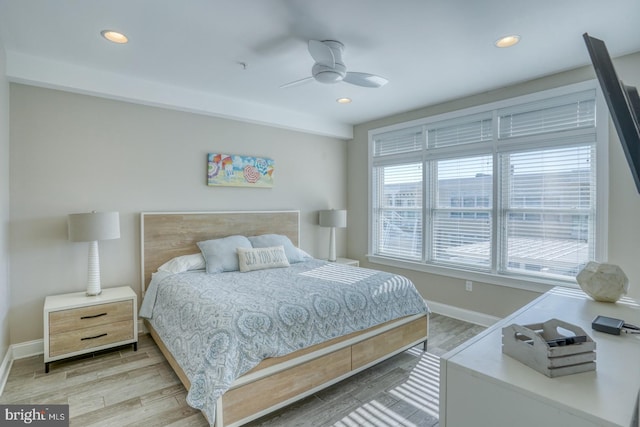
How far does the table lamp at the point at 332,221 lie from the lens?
477 cm

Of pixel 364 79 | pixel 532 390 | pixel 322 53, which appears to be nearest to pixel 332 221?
pixel 364 79

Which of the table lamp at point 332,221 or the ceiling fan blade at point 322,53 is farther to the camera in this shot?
the table lamp at point 332,221

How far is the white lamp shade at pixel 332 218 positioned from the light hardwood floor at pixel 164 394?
2.14 metres

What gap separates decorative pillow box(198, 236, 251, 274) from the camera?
3.41m

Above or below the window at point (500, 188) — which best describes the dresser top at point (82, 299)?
below

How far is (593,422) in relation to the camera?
86 centimetres

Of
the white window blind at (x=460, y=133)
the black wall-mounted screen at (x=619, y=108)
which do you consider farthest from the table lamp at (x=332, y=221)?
the black wall-mounted screen at (x=619, y=108)

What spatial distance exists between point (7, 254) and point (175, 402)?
2017 millimetres

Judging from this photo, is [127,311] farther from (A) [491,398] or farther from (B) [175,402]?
(A) [491,398]

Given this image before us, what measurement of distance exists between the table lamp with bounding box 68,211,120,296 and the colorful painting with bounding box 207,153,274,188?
122cm

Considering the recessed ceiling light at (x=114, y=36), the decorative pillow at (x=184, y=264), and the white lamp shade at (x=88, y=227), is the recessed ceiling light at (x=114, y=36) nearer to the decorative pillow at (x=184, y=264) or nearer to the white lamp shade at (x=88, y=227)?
the white lamp shade at (x=88, y=227)

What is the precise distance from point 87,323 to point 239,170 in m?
2.24


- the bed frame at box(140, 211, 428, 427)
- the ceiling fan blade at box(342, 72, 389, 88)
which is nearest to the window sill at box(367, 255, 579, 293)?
the bed frame at box(140, 211, 428, 427)

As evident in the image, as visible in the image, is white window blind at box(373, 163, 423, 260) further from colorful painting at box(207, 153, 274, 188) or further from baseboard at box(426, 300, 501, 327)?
colorful painting at box(207, 153, 274, 188)
